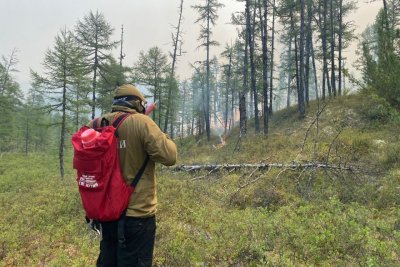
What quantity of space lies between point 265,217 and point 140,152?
14.5ft

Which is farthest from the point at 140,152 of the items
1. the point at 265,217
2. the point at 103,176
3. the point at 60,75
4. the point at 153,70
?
the point at 153,70

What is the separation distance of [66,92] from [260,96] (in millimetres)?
22844

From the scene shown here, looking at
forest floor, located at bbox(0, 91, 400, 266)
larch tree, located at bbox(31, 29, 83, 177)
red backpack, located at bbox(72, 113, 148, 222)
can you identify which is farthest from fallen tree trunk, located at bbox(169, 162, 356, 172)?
larch tree, located at bbox(31, 29, 83, 177)

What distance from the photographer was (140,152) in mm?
3232

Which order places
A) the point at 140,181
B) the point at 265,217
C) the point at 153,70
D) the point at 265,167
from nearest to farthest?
the point at 140,181, the point at 265,217, the point at 265,167, the point at 153,70

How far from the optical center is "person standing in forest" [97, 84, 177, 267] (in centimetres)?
315

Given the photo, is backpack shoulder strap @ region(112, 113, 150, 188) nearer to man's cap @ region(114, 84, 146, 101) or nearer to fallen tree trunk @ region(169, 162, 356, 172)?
man's cap @ region(114, 84, 146, 101)

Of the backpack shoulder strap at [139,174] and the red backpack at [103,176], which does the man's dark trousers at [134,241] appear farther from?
the backpack shoulder strap at [139,174]

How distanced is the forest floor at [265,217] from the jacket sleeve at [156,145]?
2.40 m

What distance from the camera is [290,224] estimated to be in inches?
243

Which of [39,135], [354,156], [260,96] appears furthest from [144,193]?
[39,135]

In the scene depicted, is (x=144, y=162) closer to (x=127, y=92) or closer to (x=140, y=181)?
(x=140, y=181)

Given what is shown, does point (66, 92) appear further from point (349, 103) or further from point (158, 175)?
point (349, 103)

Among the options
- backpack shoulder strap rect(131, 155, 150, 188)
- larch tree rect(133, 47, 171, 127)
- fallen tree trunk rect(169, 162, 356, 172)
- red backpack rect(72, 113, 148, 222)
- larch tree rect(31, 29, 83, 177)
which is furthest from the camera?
larch tree rect(133, 47, 171, 127)
